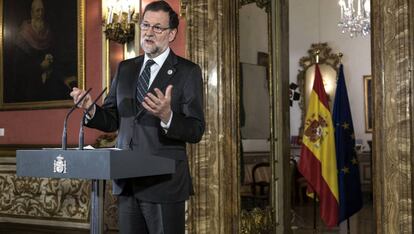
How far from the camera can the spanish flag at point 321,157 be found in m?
5.59

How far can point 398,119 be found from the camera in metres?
3.38

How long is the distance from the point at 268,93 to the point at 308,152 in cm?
143

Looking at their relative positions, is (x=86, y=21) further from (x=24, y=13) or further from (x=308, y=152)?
(x=308, y=152)

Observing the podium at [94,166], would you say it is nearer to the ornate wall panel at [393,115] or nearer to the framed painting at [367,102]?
the ornate wall panel at [393,115]

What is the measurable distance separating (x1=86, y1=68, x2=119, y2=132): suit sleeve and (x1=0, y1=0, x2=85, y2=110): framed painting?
3323 mm

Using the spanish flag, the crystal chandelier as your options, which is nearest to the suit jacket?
the spanish flag

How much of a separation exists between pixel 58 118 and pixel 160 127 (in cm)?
385

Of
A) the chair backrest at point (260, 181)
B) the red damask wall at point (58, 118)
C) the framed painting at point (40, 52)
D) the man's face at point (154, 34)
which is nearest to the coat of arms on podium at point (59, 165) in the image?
the man's face at point (154, 34)

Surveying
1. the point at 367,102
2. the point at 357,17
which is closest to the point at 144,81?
Result: the point at 357,17

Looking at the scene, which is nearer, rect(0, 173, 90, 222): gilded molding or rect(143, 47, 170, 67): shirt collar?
A: rect(143, 47, 170, 67): shirt collar

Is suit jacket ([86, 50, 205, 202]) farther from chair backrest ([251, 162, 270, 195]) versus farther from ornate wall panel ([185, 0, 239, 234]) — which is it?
chair backrest ([251, 162, 270, 195])

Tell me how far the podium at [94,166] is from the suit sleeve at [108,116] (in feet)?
1.10

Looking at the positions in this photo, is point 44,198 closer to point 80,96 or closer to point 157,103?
point 80,96

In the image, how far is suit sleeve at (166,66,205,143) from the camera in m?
1.80
